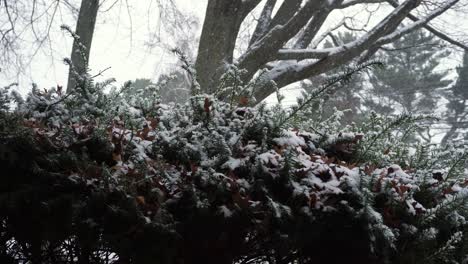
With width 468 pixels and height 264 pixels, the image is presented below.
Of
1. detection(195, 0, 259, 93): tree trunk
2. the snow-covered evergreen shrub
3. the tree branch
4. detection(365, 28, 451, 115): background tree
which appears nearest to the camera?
the snow-covered evergreen shrub

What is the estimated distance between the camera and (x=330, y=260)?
4.85 feet

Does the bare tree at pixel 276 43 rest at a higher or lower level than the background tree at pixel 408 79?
lower

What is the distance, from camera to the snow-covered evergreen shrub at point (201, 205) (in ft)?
4.35

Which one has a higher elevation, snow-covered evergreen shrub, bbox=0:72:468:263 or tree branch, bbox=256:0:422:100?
tree branch, bbox=256:0:422:100

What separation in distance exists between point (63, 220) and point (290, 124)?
1.16 m

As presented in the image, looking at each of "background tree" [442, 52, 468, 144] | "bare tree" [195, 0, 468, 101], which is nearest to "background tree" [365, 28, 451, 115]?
"background tree" [442, 52, 468, 144]

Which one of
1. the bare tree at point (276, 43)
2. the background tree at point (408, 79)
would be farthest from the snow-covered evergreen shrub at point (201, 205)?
the background tree at point (408, 79)

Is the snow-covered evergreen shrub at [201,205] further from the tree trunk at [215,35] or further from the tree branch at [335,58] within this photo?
the tree branch at [335,58]

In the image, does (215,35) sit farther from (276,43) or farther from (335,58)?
(335,58)

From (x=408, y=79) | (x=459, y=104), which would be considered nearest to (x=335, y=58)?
(x=408, y=79)

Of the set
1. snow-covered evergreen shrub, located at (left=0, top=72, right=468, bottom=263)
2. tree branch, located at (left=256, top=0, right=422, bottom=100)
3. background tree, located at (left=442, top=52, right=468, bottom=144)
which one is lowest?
snow-covered evergreen shrub, located at (left=0, top=72, right=468, bottom=263)

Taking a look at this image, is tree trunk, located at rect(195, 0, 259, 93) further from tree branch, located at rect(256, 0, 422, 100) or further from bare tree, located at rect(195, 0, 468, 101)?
tree branch, located at rect(256, 0, 422, 100)

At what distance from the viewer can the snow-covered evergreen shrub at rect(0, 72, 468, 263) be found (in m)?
1.33

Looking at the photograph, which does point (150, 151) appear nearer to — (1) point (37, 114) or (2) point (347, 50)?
(1) point (37, 114)
